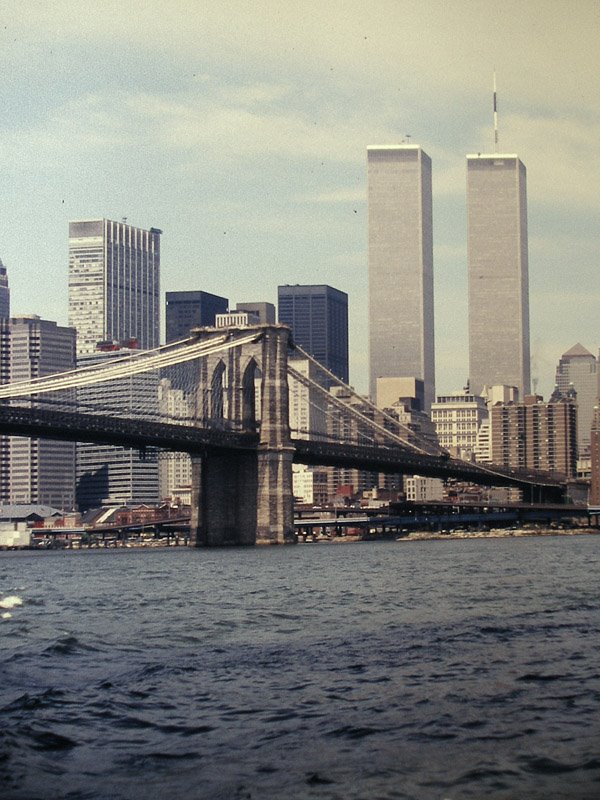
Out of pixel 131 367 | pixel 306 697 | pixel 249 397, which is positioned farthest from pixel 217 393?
pixel 306 697

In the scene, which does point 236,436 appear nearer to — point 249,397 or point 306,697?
point 249,397

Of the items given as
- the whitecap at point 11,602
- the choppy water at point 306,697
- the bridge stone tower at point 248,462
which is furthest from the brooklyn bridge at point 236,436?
the choppy water at point 306,697

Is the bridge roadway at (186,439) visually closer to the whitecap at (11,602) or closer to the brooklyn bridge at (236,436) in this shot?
the brooklyn bridge at (236,436)

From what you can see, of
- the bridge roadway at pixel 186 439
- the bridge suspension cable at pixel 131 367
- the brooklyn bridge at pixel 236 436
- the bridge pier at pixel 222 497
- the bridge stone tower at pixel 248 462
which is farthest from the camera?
the bridge pier at pixel 222 497

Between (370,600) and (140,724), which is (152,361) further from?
(140,724)

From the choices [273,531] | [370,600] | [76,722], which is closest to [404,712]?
[76,722]

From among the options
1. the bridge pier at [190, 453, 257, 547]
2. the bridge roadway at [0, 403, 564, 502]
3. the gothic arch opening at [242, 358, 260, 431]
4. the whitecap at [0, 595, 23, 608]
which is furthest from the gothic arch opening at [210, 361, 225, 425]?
the whitecap at [0, 595, 23, 608]
